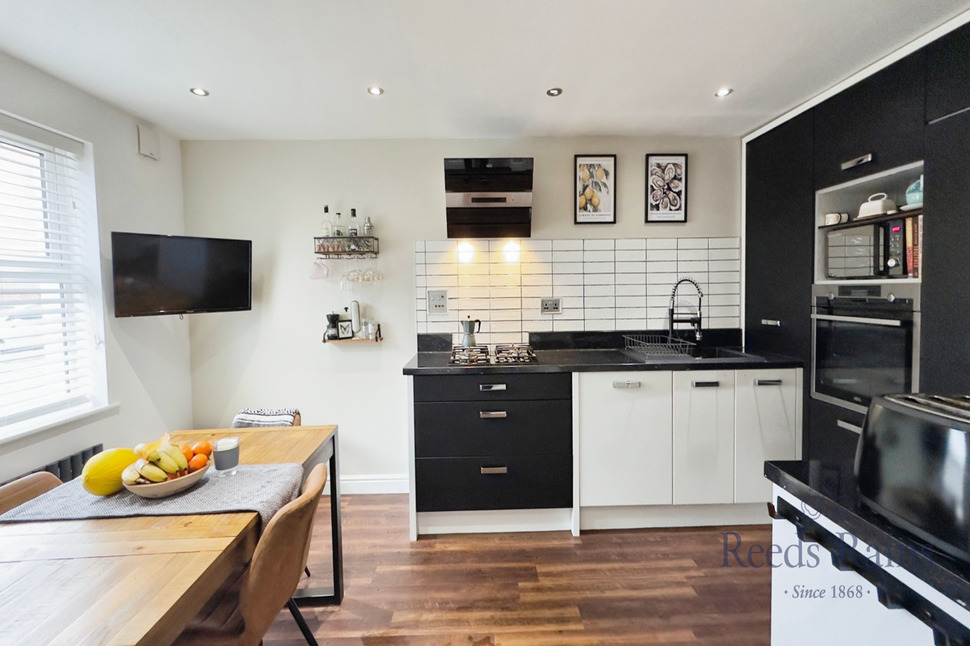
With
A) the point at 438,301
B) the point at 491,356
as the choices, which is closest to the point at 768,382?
the point at 491,356

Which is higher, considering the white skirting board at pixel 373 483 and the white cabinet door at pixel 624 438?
the white cabinet door at pixel 624 438

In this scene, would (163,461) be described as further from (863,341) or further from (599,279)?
(863,341)

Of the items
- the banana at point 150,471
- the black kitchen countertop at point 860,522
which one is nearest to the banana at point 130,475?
the banana at point 150,471

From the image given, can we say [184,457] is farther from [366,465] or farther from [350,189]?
[350,189]

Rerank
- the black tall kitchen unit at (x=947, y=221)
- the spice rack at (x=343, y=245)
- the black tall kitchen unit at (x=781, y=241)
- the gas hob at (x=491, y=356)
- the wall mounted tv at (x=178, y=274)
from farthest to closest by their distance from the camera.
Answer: the spice rack at (x=343, y=245), the gas hob at (x=491, y=356), the black tall kitchen unit at (x=781, y=241), the wall mounted tv at (x=178, y=274), the black tall kitchen unit at (x=947, y=221)

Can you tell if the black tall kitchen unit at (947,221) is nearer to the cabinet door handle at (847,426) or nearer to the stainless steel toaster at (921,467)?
the cabinet door handle at (847,426)

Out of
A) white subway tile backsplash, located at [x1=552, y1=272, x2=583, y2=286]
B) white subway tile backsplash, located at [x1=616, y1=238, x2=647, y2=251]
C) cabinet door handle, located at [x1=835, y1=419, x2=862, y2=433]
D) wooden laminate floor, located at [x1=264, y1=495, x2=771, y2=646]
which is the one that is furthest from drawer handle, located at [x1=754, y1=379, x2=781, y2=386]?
white subway tile backsplash, located at [x1=552, y1=272, x2=583, y2=286]

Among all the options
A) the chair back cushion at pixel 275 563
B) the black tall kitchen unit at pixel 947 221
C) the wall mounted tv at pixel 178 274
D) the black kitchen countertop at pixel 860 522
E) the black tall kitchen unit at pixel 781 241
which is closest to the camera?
the black kitchen countertop at pixel 860 522

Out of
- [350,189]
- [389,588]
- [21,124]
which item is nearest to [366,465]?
[389,588]

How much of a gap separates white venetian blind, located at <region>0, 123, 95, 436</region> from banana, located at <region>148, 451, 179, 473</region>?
4.07 feet

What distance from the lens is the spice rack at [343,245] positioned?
8.97 ft

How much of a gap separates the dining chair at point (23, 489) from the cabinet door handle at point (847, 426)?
321 centimetres

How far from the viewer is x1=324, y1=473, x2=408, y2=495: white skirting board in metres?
2.94

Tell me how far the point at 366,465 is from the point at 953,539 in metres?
2.83
